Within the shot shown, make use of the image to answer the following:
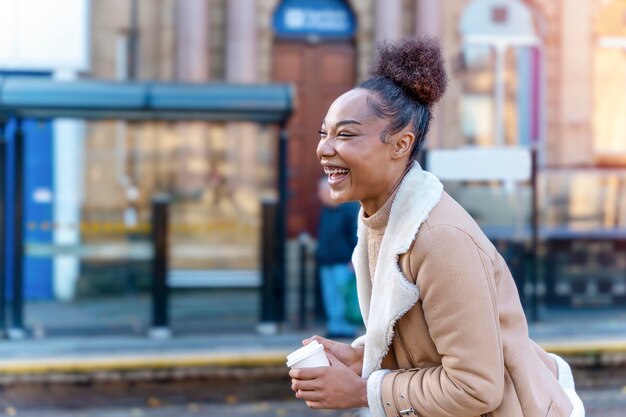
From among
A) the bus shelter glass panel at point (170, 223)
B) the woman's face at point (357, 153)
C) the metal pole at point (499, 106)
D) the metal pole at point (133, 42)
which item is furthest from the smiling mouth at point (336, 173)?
the metal pole at point (499, 106)

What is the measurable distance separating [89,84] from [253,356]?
388 centimetres

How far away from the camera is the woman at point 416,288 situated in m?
1.98

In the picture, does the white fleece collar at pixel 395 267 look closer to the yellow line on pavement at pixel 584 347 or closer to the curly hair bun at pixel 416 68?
the curly hair bun at pixel 416 68

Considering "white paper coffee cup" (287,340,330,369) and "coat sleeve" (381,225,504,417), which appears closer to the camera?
"coat sleeve" (381,225,504,417)

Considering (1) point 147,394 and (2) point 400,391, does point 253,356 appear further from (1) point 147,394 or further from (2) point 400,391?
(2) point 400,391

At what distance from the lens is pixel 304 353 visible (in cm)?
216

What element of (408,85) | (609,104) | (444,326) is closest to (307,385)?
(444,326)

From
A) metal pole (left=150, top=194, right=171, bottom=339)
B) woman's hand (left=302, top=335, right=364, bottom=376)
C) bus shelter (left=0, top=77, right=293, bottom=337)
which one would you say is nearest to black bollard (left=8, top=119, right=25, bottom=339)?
bus shelter (left=0, top=77, right=293, bottom=337)

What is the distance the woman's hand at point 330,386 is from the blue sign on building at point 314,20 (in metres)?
12.8

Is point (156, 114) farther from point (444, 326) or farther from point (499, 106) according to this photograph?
point (444, 326)

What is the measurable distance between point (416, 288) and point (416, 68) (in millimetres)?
515

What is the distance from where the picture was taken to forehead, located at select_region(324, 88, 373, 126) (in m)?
2.16

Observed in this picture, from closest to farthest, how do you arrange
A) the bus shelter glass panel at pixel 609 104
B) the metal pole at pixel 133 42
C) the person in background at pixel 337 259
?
the person in background at pixel 337 259 < the metal pole at pixel 133 42 < the bus shelter glass panel at pixel 609 104

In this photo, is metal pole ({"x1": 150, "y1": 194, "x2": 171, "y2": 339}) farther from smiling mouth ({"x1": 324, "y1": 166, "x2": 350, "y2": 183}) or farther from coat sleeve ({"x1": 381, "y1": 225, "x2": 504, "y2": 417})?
coat sleeve ({"x1": 381, "y1": 225, "x2": 504, "y2": 417})
